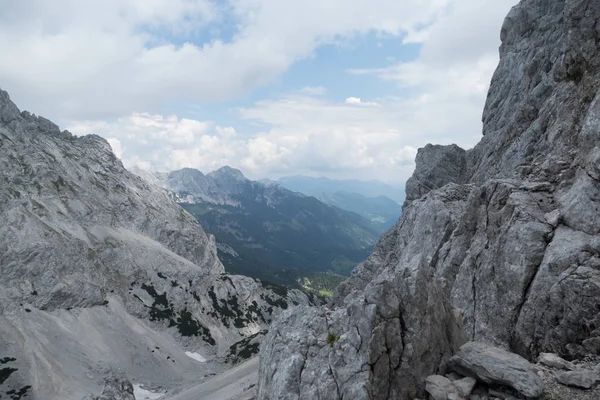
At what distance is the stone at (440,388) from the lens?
16141mm

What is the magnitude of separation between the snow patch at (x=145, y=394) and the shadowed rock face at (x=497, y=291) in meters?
79.4

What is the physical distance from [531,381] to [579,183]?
50.3 feet

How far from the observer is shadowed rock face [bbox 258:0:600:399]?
18828mm

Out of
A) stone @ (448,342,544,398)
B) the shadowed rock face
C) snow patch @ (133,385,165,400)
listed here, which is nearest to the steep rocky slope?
snow patch @ (133,385,165,400)

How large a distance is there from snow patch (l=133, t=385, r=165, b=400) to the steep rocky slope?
430cm

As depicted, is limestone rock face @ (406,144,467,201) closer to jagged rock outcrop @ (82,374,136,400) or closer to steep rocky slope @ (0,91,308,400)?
jagged rock outcrop @ (82,374,136,400)

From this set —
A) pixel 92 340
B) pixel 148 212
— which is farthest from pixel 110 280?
pixel 148 212

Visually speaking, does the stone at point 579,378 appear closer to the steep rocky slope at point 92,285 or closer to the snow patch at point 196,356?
the steep rocky slope at point 92,285

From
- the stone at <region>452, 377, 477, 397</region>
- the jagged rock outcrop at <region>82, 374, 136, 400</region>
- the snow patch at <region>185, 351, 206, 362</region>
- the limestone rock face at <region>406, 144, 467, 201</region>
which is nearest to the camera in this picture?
the stone at <region>452, 377, 477, 397</region>

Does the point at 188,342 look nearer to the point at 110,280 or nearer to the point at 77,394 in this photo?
the point at 110,280

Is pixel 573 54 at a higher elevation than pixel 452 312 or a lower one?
higher

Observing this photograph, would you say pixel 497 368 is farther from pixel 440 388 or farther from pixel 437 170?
pixel 437 170

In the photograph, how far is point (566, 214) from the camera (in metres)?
24.4

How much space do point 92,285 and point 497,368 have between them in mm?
129695
